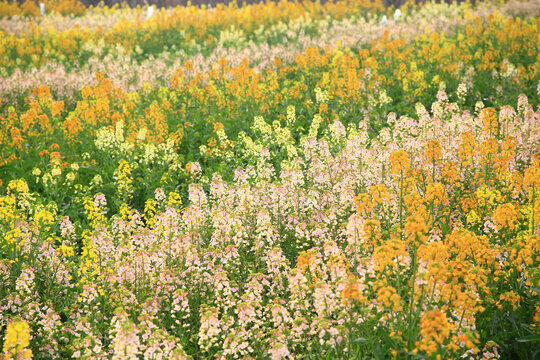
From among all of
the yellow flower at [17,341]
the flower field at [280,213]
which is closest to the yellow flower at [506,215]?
the flower field at [280,213]

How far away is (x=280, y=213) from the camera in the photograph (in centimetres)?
667

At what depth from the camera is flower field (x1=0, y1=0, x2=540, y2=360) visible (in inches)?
170

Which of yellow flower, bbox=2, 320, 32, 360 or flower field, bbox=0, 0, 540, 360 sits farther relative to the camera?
flower field, bbox=0, 0, 540, 360

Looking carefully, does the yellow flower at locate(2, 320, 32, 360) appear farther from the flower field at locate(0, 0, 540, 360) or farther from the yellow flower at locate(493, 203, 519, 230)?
the yellow flower at locate(493, 203, 519, 230)

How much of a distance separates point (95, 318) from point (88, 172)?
14.7 ft

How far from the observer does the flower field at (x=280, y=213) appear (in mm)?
4324

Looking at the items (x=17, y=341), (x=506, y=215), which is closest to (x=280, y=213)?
(x=506, y=215)

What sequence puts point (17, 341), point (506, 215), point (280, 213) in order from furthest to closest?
point (280, 213) → point (506, 215) → point (17, 341)

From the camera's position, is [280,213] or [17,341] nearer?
[17,341]

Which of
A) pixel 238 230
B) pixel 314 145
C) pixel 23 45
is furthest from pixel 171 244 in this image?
pixel 23 45

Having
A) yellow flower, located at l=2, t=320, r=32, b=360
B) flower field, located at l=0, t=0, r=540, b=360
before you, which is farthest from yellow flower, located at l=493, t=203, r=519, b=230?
yellow flower, located at l=2, t=320, r=32, b=360

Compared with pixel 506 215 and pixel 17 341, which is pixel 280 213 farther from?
pixel 17 341

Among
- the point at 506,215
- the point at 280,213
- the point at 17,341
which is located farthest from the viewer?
the point at 280,213

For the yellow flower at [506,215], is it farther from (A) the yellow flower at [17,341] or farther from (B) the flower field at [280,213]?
(A) the yellow flower at [17,341]
